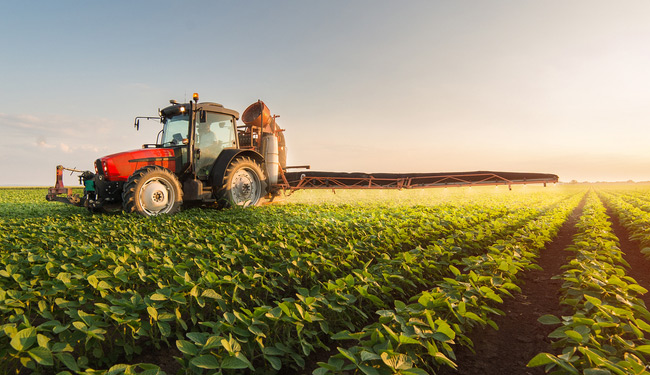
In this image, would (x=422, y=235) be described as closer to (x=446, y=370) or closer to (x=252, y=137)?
(x=446, y=370)

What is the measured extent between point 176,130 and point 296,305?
727cm

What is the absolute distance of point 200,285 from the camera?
8.98ft

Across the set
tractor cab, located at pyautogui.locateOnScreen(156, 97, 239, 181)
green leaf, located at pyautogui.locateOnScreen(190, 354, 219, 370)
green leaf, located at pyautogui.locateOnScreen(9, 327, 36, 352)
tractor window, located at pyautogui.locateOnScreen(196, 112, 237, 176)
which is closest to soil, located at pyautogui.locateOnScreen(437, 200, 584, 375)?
green leaf, located at pyautogui.locateOnScreen(190, 354, 219, 370)

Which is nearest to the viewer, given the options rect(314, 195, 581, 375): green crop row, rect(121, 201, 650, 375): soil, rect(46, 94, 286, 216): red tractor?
rect(314, 195, 581, 375): green crop row

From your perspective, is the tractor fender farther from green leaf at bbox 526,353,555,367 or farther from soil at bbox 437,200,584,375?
green leaf at bbox 526,353,555,367

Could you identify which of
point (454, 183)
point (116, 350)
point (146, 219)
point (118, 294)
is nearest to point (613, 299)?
point (116, 350)

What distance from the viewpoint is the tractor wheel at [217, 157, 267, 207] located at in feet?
26.1

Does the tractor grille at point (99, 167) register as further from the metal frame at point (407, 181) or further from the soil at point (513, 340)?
the soil at point (513, 340)

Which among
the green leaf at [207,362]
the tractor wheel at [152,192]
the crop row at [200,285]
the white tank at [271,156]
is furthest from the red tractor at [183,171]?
the green leaf at [207,362]

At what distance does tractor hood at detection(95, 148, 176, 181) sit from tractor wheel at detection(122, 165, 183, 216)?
1.68 ft

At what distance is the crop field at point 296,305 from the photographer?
185 centimetres

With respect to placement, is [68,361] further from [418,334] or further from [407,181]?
[407,181]

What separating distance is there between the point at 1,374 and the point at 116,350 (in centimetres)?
60

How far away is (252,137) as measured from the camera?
380 inches
